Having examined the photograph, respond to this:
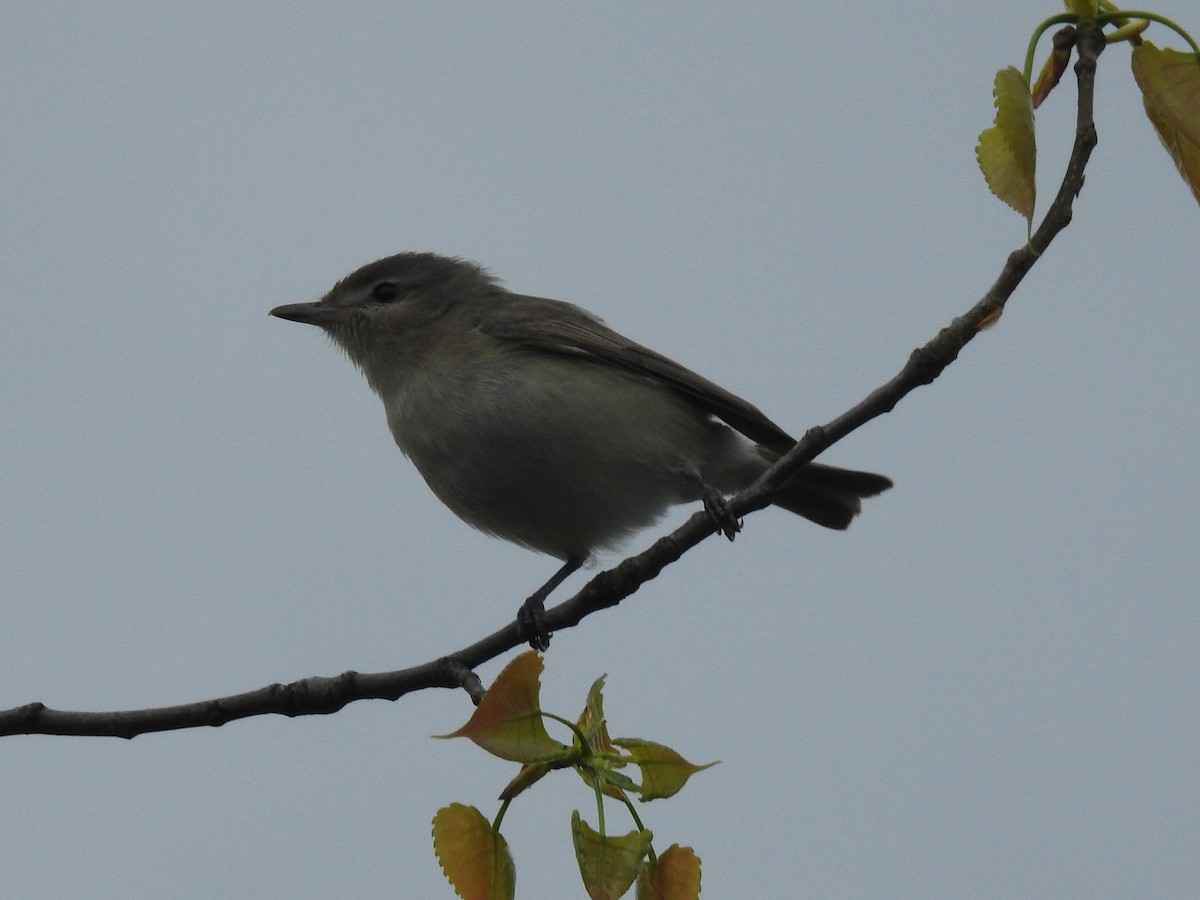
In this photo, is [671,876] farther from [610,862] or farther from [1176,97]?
[1176,97]

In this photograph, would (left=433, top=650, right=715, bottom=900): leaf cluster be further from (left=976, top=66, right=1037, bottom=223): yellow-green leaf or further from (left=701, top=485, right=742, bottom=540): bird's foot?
(left=976, top=66, right=1037, bottom=223): yellow-green leaf

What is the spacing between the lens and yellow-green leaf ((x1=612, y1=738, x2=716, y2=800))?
2.88m

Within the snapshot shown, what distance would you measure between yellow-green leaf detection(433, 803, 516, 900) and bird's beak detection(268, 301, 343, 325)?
175 inches

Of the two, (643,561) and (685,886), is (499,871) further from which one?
(643,561)

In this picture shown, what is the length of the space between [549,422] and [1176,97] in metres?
3.46

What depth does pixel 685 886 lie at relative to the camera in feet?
8.95

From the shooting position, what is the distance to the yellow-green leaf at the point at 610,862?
2758mm

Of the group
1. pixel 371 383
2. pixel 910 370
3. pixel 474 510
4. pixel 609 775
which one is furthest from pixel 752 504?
pixel 371 383

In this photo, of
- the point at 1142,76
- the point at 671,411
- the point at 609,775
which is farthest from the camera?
the point at 671,411

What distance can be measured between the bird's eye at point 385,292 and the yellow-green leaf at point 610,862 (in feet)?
15.4

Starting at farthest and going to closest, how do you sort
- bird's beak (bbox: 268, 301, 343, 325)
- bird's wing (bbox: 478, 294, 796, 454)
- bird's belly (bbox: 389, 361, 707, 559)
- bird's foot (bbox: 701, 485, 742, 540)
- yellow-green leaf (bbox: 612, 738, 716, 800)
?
1. bird's beak (bbox: 268, 301, 343, 325)
2. bird's wing (bbox: 478, 294, 796, 454)
3. bird's belly (bbox: 389, 361, 707, 559)
4. bird's foot (bbox: 701, 485, 742, 540)
5. yellow-green leaf (bbox: 612, 738, 716, 800)

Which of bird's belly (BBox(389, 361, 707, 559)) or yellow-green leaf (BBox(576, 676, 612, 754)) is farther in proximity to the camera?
bird's belly (BBox(389, 361, 707, 559))

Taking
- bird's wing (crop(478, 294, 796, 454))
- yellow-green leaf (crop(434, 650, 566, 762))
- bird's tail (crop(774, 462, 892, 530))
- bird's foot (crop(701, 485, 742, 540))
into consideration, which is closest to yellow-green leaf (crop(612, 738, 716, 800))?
yellow-green leaf (crop(434, 650, 566, 762))

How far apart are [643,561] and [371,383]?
2830mm
